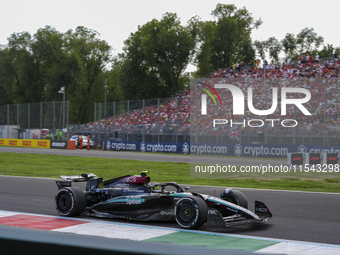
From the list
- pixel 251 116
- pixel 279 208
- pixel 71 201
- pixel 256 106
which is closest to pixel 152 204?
pixel 71 201

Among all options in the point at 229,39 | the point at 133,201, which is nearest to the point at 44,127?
the point at 229,39

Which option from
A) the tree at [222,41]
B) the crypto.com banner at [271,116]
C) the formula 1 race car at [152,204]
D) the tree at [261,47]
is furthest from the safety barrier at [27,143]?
the formula 1 race car at [152,204]

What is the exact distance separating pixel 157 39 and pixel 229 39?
9.98 meters

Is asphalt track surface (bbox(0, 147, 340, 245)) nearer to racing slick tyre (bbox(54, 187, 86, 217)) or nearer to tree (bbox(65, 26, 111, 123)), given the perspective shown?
racing slick tyre (bbox(54, 187, 86, 217))

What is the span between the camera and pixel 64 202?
26.0ft

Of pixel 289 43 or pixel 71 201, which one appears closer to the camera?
pixel 71 201

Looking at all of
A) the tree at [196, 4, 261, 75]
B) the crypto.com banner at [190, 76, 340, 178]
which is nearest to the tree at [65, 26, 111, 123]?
the tree at [196, 4, 261, 75]

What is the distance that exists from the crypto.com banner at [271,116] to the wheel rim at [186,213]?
13.4m

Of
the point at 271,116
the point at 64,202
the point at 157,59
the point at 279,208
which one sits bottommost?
the point at 279,208

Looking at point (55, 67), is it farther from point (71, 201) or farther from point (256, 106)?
point (71, 201)

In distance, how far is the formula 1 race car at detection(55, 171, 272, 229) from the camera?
6.62 metres

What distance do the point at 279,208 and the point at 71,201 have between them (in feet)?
13.4

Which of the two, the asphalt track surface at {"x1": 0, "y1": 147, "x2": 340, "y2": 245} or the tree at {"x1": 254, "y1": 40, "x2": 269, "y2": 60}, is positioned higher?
the tree at {"x1": 254, "y1": 40, "x2": 269, "y2": 60}

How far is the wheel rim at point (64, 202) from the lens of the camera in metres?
7.77
